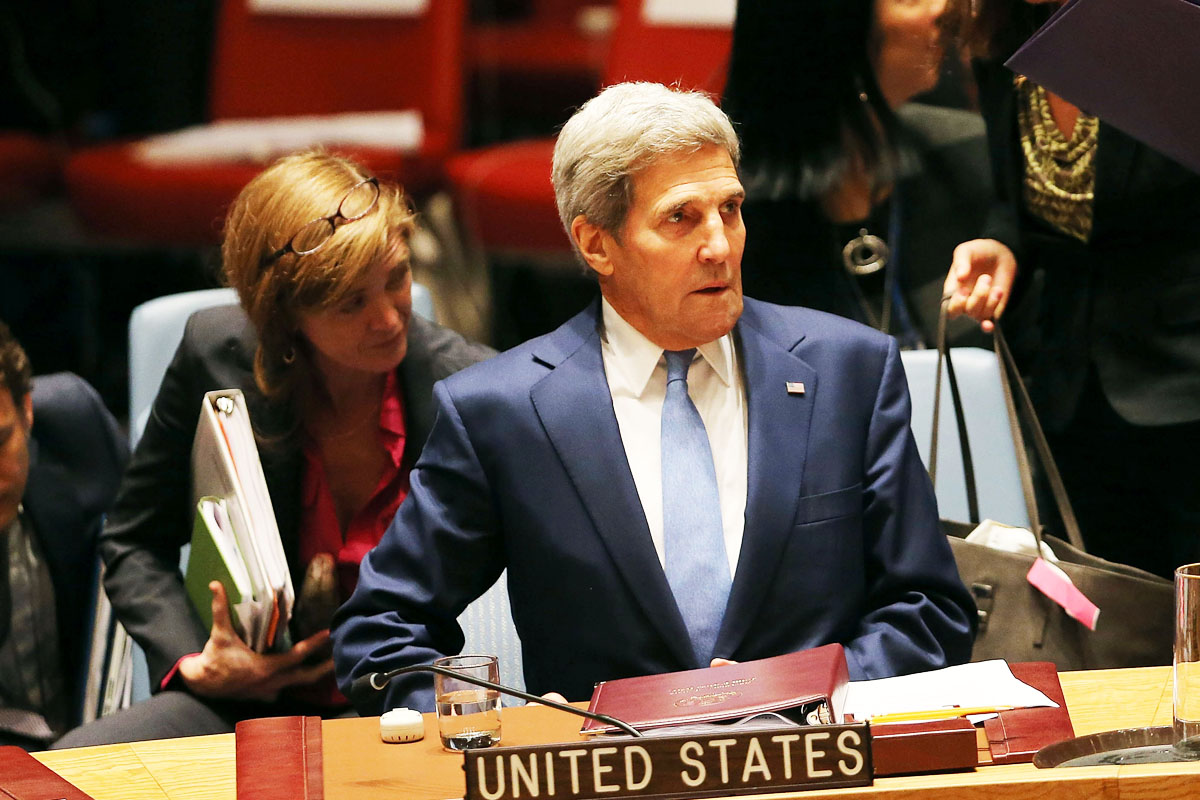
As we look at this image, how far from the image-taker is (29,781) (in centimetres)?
160

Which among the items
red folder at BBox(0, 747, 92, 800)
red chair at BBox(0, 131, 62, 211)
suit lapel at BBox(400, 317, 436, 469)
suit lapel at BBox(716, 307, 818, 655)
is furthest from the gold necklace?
red chair at BBox(0, 131, 62, 211)

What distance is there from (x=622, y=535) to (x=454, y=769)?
541 mm

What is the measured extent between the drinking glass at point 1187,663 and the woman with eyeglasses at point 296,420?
147 centimetres

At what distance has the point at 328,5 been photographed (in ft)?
13.1

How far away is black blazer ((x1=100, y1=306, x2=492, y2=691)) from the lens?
A: 2566 mm

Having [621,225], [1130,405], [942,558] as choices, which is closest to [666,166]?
[621,225]

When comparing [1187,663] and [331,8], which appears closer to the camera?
[1187,663]

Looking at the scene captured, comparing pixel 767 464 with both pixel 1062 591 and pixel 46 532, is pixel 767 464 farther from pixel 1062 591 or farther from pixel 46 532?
pixel 46 532

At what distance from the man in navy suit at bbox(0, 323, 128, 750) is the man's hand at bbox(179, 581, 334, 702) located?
0.35m

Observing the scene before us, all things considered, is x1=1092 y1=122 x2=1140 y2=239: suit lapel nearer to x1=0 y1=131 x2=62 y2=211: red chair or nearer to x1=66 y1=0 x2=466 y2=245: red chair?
x1=66 y1=0 x2=466 y2=245: red chair

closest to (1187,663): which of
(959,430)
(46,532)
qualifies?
(959,430)

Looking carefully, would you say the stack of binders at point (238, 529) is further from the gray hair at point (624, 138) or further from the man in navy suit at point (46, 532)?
the gray hair at point (624, 138)

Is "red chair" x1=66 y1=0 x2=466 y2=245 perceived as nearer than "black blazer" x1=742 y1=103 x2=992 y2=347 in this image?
No

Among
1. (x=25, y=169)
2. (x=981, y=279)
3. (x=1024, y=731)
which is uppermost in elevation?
(x=25, y=169)
